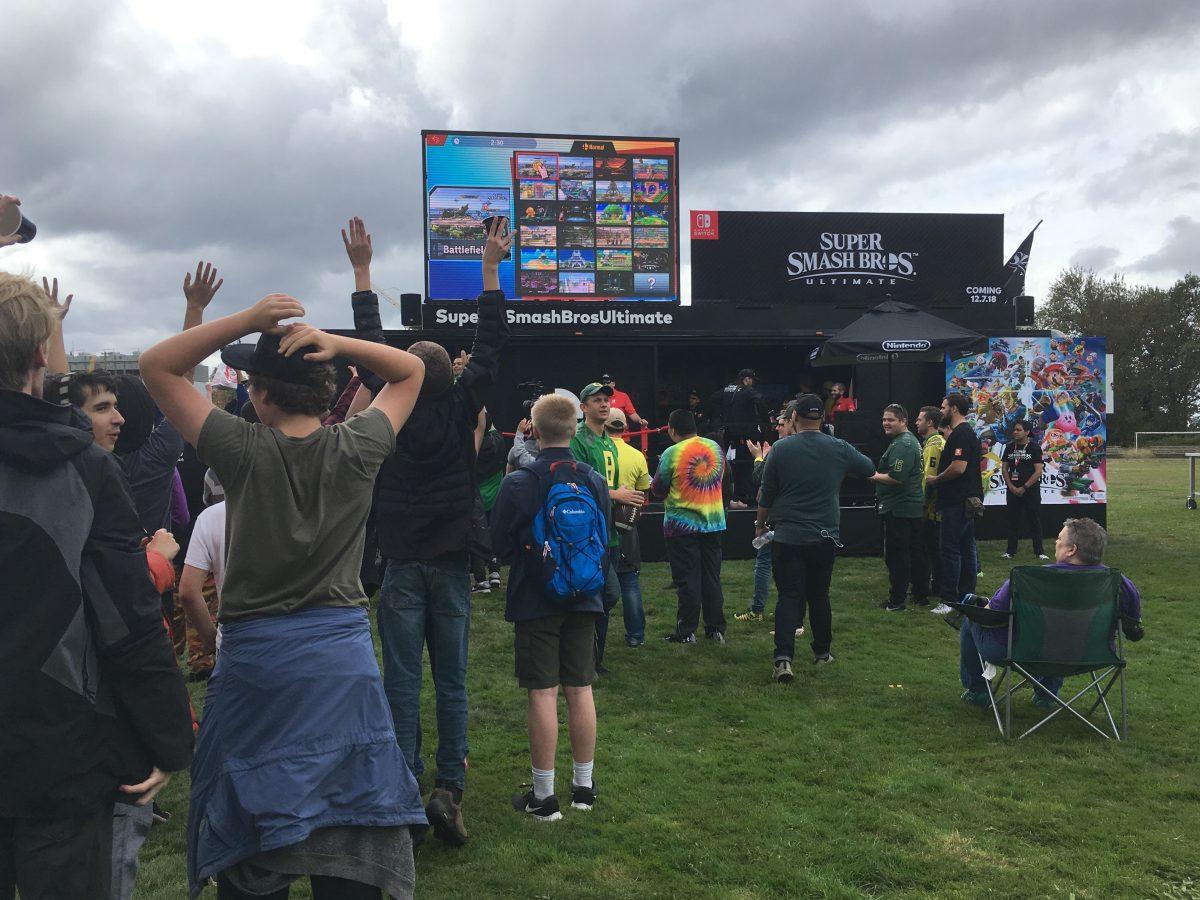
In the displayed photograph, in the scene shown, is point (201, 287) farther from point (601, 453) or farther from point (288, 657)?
point (601, 453)

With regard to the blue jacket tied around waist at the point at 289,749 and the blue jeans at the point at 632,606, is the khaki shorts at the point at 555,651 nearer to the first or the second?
the blue jacket tied around waist at the point at 289,749

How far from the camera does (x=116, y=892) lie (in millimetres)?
2135

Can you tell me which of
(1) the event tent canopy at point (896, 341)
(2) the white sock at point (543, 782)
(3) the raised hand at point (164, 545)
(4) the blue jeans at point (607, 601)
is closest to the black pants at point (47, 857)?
(3) the raised hand at point (164, 545)

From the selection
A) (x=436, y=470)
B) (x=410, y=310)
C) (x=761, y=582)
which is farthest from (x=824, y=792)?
(x=410, y=310)

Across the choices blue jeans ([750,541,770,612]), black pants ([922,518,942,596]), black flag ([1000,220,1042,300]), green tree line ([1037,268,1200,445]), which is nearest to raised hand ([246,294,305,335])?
blue jeans ([750,541,770,612])

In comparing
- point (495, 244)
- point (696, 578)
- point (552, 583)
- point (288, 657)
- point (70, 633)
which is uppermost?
point (495, 244)

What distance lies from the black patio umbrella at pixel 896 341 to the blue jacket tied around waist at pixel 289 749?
34.4 ft

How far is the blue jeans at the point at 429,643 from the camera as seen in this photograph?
3.84m

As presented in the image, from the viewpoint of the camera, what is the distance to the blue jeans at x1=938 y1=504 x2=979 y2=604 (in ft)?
28.1

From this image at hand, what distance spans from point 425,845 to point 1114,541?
41.0 ft

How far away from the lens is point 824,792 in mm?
4531

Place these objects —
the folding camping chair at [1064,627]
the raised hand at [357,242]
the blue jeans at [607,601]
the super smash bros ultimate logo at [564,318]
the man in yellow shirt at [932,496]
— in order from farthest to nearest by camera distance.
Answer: the super smash bros ultimate logo at [564,318] < the man in yellow shirt at [932,496] < the blue jeans at [607,601] < the folding camping chair at [1064,627] < the raised hand at [357,242]

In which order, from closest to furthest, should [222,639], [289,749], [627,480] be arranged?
[289,749], [222,639], [627,480]

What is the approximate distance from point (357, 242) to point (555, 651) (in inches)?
75.4
